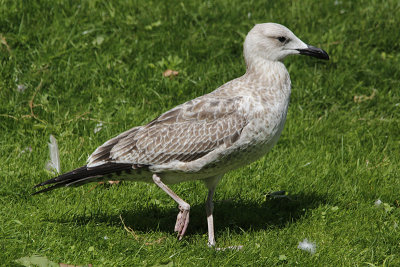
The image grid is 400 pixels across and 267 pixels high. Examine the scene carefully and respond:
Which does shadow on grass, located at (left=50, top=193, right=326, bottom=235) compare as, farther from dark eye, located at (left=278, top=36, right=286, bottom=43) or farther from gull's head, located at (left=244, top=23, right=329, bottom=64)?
dark eye, located at (left=278, top=36, right=286, bottom=43)

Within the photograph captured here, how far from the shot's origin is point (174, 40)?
7945 mm

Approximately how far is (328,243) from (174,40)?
3.68 m

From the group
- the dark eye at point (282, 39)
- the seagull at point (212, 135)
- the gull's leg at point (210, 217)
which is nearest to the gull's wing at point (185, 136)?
the seagull at point (212, 135)

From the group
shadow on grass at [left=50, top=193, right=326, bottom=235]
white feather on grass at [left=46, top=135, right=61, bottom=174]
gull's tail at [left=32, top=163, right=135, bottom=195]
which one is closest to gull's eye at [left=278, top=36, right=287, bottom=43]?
shadow on grass at [left=50, top=193, right=326, bottom=235]

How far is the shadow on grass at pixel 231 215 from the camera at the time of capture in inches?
223

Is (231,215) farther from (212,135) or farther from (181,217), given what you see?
(212,135)

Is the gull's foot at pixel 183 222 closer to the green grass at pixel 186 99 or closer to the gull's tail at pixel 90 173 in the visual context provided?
the green grass at pixel 186 99

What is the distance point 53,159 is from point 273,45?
2399mm

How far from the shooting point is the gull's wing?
5195mm

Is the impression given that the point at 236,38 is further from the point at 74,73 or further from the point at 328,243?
the point at 328,243

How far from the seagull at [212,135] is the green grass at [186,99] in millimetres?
432

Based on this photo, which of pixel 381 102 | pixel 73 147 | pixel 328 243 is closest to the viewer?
pixel 328 243

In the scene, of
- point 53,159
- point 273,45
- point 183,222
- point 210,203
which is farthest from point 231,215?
point 53,159

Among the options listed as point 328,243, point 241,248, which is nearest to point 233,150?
point 241,248
